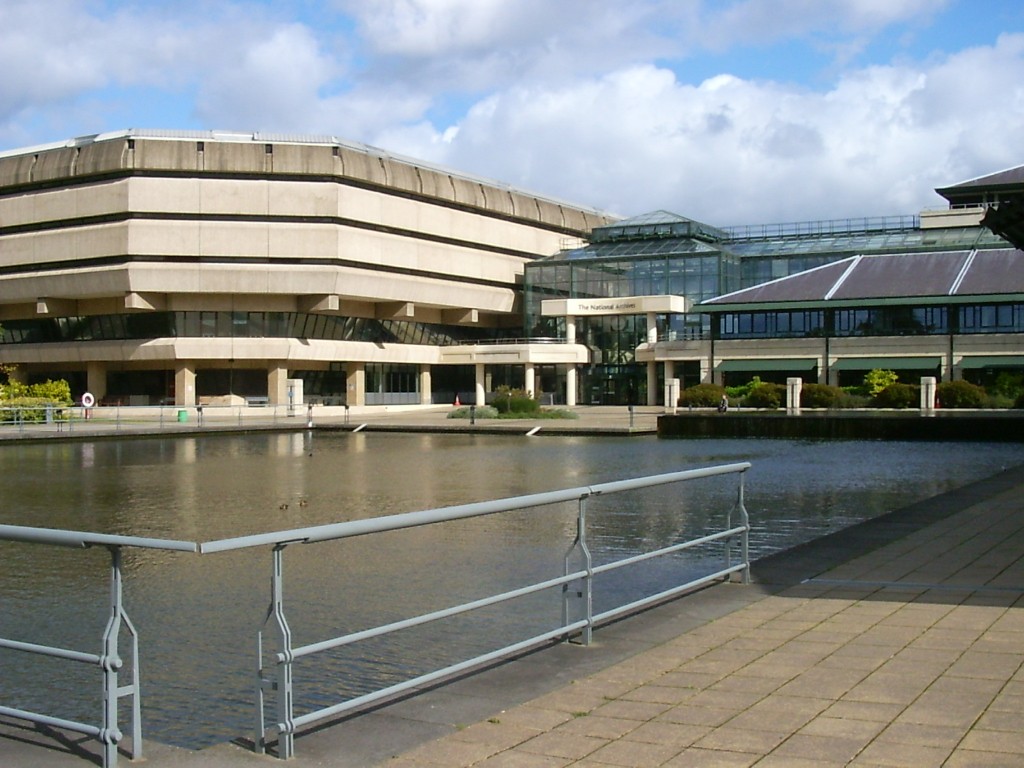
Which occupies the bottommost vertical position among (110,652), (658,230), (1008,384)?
(110,652)

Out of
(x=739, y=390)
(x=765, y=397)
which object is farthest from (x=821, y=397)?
(x=739, y=390)

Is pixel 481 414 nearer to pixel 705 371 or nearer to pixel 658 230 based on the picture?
pixel 705 371

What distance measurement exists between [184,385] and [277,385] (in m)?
6.03

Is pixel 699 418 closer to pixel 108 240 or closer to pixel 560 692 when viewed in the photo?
pixel 560 692

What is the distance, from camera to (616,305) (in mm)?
80625

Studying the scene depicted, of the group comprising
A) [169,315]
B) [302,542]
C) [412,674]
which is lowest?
[412,674]

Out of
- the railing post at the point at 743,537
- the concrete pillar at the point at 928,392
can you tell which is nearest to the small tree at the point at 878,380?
the concrete pillar at the point at 928,392

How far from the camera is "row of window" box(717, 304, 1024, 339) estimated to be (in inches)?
2518

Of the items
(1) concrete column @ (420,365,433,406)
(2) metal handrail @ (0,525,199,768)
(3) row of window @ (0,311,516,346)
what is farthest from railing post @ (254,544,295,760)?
(1) concrete column @ (420,365,433,406)

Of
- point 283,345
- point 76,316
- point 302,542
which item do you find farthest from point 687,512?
point 76,316

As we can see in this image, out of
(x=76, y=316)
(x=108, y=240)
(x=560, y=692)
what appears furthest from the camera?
(x=76, y=316)

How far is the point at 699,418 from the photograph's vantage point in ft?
142

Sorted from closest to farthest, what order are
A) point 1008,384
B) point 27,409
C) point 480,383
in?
point 27,409 → point 1008,384 → point 480,383

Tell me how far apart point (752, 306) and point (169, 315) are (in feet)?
126
